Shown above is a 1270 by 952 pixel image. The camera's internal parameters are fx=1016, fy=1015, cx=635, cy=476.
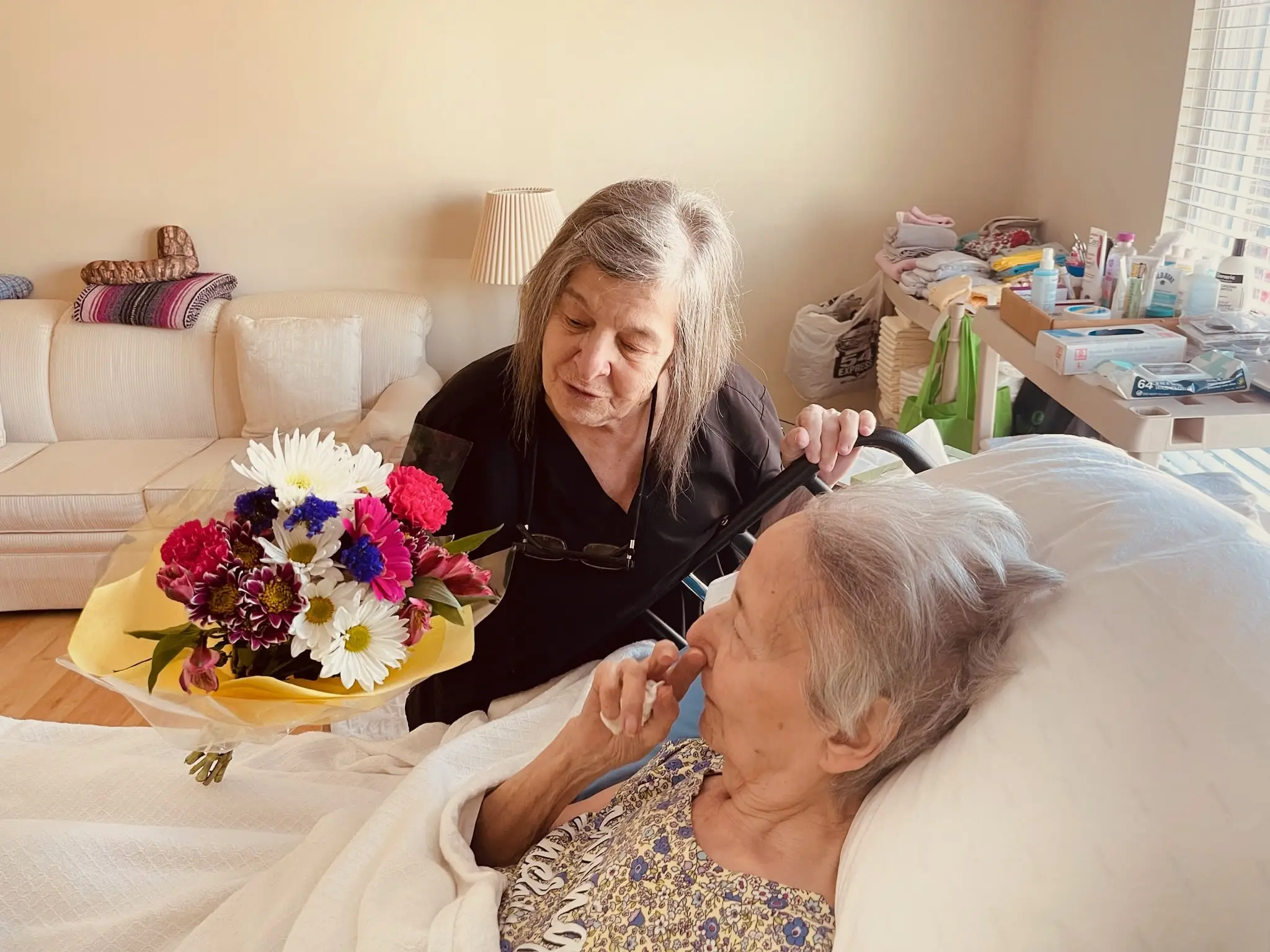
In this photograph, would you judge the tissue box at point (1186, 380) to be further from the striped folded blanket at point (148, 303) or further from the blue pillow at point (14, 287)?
the blue pillow at point (14, 287)

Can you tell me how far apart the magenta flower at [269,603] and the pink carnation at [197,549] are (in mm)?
34

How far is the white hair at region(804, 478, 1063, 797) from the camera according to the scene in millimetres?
967

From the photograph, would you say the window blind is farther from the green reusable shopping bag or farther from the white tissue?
the white tissue

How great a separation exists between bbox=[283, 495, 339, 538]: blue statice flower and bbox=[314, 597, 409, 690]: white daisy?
0.08m

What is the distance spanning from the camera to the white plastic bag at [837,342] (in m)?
3.74

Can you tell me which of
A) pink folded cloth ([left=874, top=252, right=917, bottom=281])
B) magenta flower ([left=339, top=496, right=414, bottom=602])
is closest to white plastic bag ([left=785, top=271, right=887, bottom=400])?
pink folded cloth ([left=874, top=252, right=917, bottom=281])

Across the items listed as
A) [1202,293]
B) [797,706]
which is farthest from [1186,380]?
[797,706]

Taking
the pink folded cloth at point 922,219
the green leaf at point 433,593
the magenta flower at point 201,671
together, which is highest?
the pink folded cloth at point 922,219

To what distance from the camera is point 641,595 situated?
1.64 m

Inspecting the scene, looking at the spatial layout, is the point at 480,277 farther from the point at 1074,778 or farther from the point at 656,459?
the point at 1074,778

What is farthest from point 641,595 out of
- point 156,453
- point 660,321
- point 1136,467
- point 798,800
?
point 156,453

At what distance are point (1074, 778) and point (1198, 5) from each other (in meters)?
2.42

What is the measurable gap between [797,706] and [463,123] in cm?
325

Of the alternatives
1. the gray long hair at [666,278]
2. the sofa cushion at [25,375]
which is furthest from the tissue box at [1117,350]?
the sofa cushion at [25,375]
